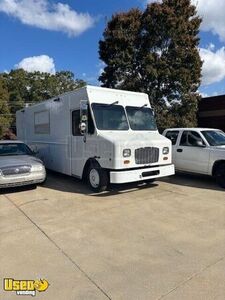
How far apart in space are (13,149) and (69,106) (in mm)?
2361

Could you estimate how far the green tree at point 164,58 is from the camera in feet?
61.8

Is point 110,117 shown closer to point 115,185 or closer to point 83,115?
point 83,115

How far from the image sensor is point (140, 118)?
9.62 metres

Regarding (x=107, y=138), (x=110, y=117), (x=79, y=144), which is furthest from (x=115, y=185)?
(x=110, y=117)

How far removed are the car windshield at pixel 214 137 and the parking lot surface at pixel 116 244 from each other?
2.02 meters

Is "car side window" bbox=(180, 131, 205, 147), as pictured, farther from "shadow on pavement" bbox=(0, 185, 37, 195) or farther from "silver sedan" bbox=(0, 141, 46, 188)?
"shadow on pavement" bbox=(0, 185, 37, 195)

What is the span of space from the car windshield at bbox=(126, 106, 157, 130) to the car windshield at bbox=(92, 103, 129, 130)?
0.79 ft

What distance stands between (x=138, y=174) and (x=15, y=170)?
10.9 ft

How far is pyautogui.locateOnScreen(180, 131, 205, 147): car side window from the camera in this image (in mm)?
10284

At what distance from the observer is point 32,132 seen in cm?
1348

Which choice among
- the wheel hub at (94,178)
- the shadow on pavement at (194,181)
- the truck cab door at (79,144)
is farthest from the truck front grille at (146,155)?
the shadow on pavement at (194,181)

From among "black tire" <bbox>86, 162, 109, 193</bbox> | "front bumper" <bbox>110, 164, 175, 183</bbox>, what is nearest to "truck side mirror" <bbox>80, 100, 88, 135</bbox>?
"black tire" <bbox>86, 162, 109, 193</bbox>

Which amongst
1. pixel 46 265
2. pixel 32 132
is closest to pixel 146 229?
pixel 46 265

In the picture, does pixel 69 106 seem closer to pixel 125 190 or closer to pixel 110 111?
pixel 110 111
